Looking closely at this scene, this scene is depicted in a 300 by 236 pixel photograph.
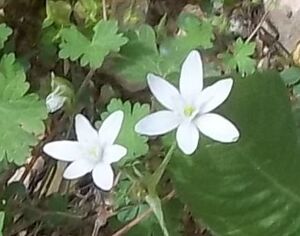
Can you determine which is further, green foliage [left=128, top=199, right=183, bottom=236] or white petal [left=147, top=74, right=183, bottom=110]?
green foliage [left=128, top=199, right=183, bottom=236]

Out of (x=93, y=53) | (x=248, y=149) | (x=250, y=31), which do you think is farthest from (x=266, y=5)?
(x=248, y=149)

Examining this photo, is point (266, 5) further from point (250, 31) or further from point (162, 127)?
point (162, 127)

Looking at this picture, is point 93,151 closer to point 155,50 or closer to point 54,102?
point 54,102

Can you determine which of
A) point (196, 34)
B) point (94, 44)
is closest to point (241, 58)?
point (196, 34)

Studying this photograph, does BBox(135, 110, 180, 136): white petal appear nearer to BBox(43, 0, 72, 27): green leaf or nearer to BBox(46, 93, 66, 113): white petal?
BBox(46, 93, 66, 113): white petal

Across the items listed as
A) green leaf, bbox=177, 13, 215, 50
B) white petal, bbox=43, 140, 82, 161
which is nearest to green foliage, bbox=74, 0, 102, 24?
green leaf, bbox=177, 13, 215, 50

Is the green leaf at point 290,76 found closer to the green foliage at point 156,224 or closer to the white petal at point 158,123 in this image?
the green foliage at point 156,224

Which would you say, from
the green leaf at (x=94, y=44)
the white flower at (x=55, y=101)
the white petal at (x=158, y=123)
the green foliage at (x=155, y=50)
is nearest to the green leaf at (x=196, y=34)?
the green foliage at (x=155, y=50)
